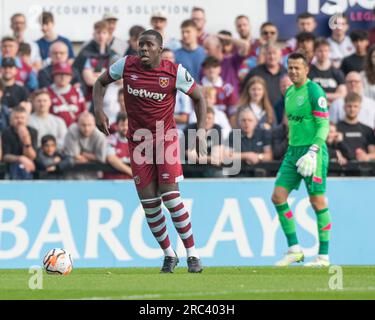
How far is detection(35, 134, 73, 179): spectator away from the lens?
1789 cm

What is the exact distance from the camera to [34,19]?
2041 cm

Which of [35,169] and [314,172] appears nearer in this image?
[314,172]

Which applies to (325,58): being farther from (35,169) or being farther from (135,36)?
(35,169)

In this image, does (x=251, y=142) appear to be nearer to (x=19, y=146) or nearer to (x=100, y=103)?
(x=19, y=146)

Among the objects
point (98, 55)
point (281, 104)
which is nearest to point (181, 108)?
point (281, 104)

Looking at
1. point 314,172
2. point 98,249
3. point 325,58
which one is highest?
point 325,58

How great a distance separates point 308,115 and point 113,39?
19.4 ft

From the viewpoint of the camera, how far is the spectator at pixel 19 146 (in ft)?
58.9

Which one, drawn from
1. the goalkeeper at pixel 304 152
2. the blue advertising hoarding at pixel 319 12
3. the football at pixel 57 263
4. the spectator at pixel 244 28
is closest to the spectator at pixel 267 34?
the spectator at pixel 244 28

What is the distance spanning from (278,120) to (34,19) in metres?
4.66

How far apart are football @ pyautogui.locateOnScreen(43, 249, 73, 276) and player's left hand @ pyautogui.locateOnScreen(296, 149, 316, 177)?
3.39 meters

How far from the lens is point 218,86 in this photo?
19.5 meters
